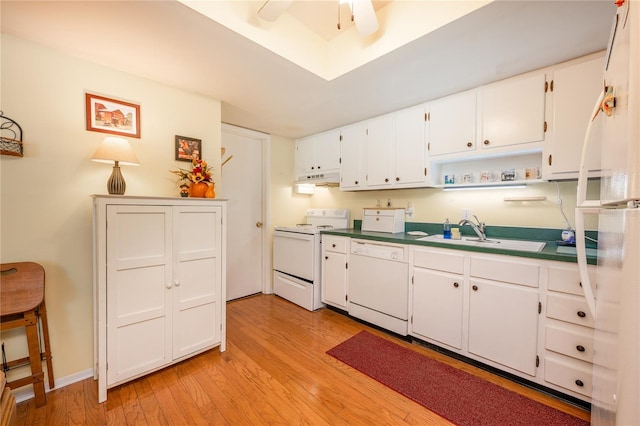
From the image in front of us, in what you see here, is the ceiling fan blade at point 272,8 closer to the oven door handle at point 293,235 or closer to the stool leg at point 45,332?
the oven door handle at point 293,235

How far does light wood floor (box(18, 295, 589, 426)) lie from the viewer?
1434 millimetres

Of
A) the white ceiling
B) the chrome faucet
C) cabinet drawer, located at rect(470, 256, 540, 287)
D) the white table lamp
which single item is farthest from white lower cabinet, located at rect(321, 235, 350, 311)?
the white table lamp

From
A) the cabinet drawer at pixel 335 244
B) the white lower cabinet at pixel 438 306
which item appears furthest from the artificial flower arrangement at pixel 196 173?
the white lower cabinet at pixel 438 306

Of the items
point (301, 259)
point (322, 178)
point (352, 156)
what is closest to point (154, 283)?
point (301, 259)

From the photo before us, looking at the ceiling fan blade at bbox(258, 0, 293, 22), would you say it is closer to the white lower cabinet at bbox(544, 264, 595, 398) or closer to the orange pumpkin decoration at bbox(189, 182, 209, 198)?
the orange pumpkin decoration at bbox(189, 182, 209, 198)

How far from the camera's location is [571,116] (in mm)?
1699

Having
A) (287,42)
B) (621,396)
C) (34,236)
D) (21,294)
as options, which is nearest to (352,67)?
(287,42)

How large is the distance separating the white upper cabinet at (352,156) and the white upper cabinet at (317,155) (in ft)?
0.30

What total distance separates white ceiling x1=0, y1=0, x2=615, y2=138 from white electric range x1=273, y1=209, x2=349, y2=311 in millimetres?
1519

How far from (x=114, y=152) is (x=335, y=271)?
220 cm

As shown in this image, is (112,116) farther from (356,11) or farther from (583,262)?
(583,262)

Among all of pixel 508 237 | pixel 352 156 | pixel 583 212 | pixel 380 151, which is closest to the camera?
pixel 583 212

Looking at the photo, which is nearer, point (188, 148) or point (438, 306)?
point (438, 306)

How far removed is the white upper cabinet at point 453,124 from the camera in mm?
2125
